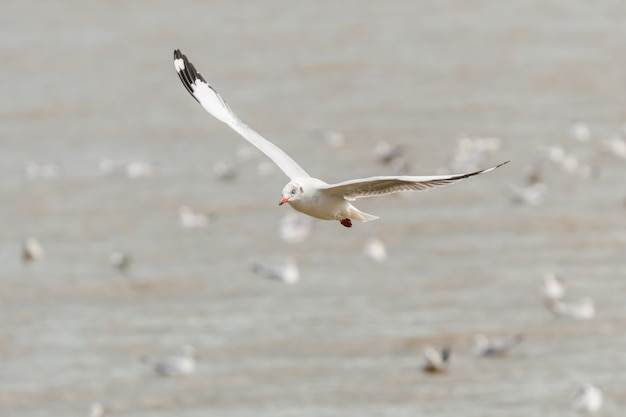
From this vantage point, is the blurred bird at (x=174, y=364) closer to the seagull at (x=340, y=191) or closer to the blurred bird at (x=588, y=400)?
the blurred bird at (x=588, y=400)

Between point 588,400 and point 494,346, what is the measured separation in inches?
81.8

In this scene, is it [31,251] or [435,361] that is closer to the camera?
[435,361]

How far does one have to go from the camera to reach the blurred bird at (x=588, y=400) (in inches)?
720

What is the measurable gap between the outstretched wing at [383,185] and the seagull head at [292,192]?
0.50 feet

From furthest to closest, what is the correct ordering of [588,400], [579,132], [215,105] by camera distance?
[579,132] < [588,400] < [215,105]

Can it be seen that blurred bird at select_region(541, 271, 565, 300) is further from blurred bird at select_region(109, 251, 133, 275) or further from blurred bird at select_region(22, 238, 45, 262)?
blurred bird at select_region(22, 238, 45, 262)

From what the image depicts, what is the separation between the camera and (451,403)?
19.1m

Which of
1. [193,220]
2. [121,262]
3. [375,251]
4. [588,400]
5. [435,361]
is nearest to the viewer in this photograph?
[588,400]

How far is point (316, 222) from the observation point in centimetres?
2652

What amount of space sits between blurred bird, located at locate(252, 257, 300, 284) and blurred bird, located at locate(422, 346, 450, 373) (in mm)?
3274

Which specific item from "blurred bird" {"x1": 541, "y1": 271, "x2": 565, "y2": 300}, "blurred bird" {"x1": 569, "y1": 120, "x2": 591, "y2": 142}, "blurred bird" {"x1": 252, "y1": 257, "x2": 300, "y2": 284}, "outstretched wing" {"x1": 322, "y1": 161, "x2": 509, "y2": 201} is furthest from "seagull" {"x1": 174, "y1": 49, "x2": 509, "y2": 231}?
"blurred bird" {"x1": 569, "y1": 120, "x2": 591, "y2": 142}

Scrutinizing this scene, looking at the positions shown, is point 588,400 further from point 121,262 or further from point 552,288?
point 121,262

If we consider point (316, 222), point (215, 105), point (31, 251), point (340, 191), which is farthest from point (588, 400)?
point (31, 251)

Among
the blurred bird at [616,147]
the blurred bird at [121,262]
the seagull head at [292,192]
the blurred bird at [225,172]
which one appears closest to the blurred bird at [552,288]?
the blurred bird at [121,262]
